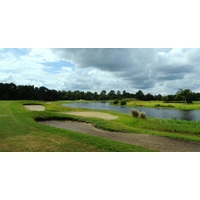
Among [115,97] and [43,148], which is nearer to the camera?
[43,148]

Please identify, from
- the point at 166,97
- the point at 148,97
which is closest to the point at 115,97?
the point at 148,97

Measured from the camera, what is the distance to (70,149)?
929 centimetres

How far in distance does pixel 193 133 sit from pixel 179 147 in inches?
253

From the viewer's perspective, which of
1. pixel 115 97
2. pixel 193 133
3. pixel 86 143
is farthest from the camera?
pixel 115 97

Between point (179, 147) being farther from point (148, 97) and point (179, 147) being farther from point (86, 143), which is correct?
point (148, 97)

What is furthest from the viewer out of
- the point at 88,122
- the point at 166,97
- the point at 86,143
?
the point at 166,97

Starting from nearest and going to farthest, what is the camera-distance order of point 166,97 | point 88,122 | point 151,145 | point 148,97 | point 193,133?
1. point 151,145
2. point 193,133
3. point 88,122
4. point 166,97
5. point 148,97

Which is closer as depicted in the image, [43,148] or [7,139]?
[43,148]

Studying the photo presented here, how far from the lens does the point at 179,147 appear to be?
11422 mm

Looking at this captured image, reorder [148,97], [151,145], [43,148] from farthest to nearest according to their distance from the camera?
1. [148,97]
2. [151,145]
3. [43,148]

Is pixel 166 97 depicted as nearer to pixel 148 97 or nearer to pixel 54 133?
pixel 148 97

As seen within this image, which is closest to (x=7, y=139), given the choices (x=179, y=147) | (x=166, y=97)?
(x=179, y=147)

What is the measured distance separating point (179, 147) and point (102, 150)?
4.50 m

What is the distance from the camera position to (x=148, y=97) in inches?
3248
